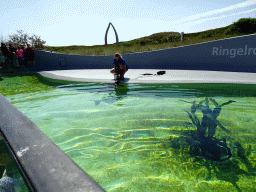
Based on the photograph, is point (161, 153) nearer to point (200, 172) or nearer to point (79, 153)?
point (200, 172)

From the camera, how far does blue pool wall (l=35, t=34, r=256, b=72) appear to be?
27.8ft

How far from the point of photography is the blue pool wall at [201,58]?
8.48m

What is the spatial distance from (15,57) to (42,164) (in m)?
18.4

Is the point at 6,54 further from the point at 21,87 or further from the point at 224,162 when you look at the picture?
the point at 224,162

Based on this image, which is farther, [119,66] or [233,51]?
[233,51]

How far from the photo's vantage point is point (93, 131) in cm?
344

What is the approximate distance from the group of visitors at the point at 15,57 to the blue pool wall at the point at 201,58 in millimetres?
5380

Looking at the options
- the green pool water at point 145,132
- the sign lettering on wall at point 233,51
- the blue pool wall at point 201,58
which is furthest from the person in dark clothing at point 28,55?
the sign lettering on wall at point 233,51

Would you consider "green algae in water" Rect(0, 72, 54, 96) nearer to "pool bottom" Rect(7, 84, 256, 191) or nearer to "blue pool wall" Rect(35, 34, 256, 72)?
"pool bottom" Rect(7, 84, 256, 191)

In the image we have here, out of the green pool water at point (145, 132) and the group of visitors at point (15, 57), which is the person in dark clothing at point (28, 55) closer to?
the group of visitors at point (15, 57)

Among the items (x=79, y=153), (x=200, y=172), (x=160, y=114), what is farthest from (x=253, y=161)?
(x=79, y=153)

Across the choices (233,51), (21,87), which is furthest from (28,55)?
(233,51)

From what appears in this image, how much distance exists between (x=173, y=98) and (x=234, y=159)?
2895mm

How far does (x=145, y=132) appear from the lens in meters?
3.27
